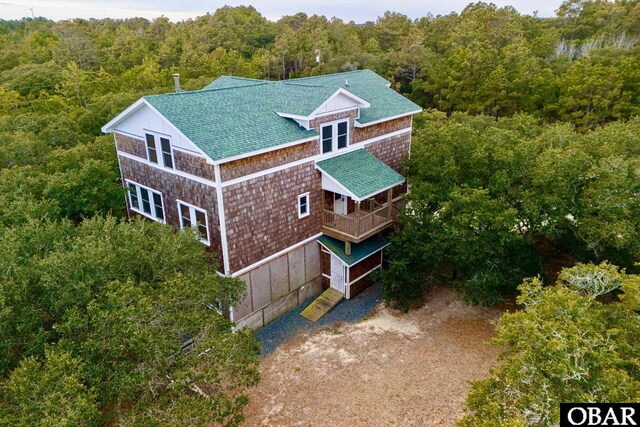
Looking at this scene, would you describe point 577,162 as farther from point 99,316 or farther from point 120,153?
point 120,153

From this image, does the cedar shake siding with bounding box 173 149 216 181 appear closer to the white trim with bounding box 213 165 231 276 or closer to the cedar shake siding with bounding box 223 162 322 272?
the white trim with bounding box 213 165 231 276

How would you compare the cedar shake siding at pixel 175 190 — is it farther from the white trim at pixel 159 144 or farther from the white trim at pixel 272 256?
the white trim at pixel 272 256

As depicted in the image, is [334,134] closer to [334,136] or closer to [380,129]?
[334,136]

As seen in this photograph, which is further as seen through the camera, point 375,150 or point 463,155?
point 375,150

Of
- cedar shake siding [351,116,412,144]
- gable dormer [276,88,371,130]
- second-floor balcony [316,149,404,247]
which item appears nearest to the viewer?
gable dormer [276,88,371,130]

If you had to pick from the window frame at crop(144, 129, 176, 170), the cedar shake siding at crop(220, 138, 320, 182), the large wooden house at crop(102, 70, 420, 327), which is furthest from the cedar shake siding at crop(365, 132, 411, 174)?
the window frame at crop(144, 129, 176, 170)

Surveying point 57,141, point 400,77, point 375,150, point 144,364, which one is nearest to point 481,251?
point 375,150

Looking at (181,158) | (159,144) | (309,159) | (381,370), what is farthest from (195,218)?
(381,370)
